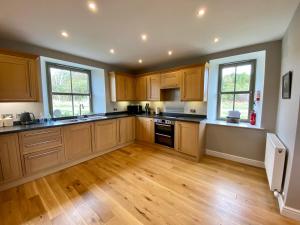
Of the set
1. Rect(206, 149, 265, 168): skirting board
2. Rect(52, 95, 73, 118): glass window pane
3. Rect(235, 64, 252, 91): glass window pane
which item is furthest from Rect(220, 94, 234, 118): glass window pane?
Rect(52, 95, 73, 118): glass window pane

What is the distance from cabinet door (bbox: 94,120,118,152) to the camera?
3.28 m

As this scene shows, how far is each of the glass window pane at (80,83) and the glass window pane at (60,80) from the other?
0.14 m

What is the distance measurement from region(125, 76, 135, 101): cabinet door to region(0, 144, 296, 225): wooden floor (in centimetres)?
219

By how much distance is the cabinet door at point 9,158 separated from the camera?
2.04 metres

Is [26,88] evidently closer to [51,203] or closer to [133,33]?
[51,203]

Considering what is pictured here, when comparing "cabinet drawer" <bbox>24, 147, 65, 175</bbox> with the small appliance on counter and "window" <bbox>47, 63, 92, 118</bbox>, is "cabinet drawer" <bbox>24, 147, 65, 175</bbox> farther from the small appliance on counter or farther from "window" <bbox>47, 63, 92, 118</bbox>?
the small appliance on counter

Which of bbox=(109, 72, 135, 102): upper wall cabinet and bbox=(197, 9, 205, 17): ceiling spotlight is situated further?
bbox=(109, 72, 135, 102): upper wall cabinet

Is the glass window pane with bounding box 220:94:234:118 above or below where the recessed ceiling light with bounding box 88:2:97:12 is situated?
below

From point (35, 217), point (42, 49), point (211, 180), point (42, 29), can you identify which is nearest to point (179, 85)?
point (211, 180)

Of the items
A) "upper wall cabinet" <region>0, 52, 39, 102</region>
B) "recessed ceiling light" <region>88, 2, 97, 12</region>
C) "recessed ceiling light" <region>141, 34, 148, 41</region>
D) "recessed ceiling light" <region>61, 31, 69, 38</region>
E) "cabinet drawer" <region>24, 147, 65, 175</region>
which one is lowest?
"cabinet drawer" <region>24, 147, 65, 175</region>

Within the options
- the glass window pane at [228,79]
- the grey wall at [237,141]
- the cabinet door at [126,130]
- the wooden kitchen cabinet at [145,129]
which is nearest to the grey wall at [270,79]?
the grey wall at [237,141]

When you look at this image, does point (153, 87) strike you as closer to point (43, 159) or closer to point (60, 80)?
point (60, 80)

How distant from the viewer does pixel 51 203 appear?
1.82 metres

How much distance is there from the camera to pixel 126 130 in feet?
13.0
